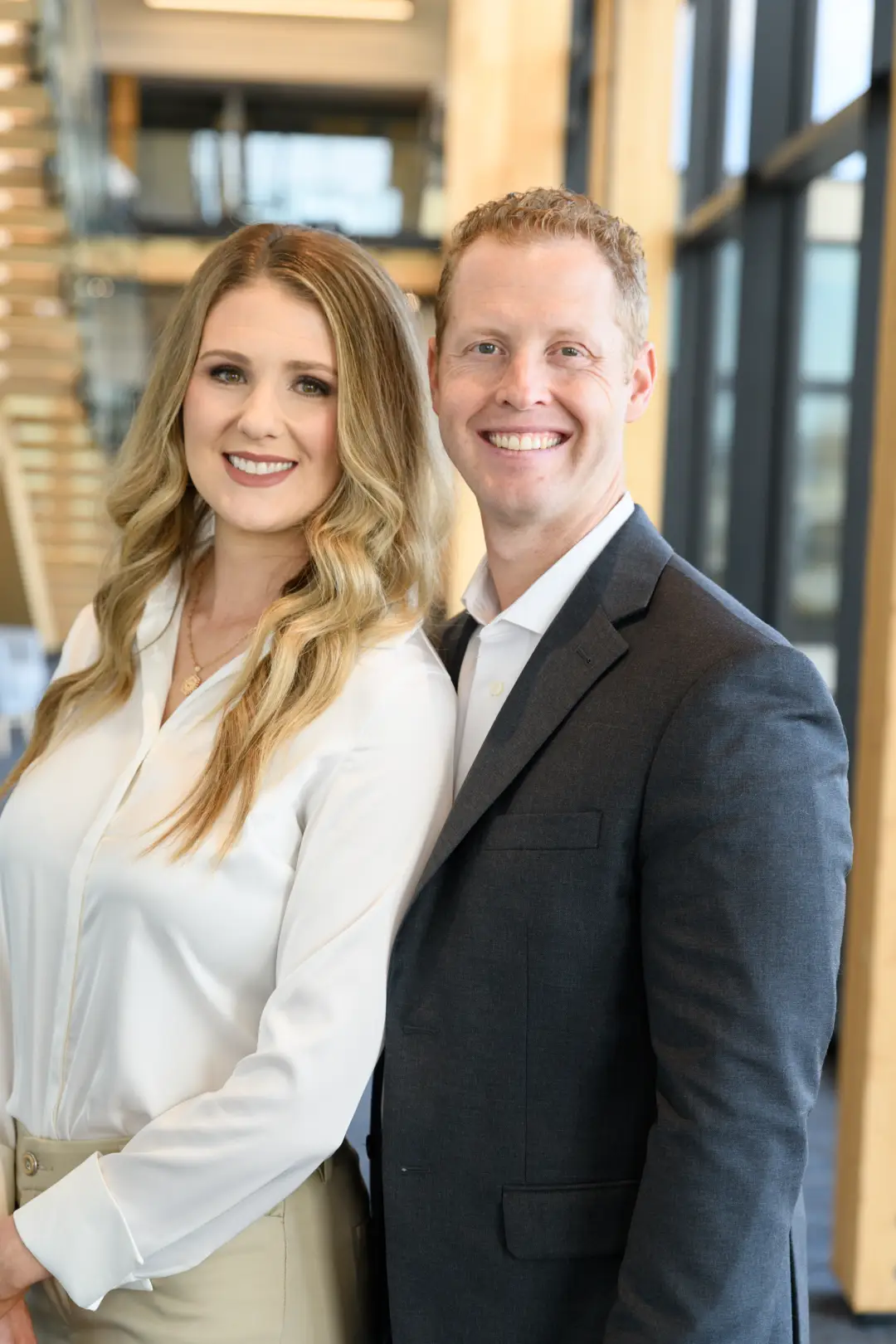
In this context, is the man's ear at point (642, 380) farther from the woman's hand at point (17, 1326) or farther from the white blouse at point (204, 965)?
the woman's hand at point (17, 1326)

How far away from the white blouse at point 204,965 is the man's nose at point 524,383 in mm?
338

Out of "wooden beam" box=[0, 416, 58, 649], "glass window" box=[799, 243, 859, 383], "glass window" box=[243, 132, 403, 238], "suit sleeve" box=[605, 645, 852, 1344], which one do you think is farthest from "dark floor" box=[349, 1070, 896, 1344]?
"glass window" box=[243, 132, 403, 238]

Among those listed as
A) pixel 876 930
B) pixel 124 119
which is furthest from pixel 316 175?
pixel 876 930

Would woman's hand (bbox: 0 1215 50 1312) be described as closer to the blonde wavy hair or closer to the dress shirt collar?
the blonde wavy hair

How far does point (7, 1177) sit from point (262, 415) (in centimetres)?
102

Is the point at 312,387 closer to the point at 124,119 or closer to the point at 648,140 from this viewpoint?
the point at 648,140

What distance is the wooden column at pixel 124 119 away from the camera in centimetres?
1585

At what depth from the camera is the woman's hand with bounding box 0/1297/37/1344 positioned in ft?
5.15

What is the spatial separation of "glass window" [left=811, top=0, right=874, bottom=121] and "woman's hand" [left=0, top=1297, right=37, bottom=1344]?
3.88 m

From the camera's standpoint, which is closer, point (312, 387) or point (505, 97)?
point (312, 387)

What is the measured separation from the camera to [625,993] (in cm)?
147

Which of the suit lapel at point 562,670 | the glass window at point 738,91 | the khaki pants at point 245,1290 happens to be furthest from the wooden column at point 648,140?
the khaki pants at point 245,1290

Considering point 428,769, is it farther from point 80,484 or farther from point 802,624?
point 80,484

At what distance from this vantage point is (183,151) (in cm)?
1602
